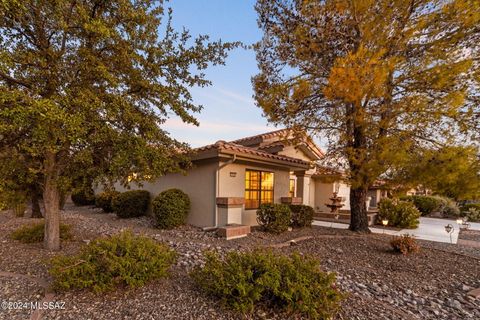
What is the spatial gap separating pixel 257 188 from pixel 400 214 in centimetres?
714

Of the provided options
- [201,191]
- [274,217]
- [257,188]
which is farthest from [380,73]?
[201,191]

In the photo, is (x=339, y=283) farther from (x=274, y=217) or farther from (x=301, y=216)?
(x=301, y=216)

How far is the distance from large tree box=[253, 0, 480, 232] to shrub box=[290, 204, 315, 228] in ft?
8.85

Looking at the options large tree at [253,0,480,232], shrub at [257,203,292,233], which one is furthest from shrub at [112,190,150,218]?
large tree at [253,0,480,232]

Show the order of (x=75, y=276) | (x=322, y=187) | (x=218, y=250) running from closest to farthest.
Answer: (x=75, y=276) < (x=218, y=250) < (x=322, y=187)

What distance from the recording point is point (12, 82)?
4223 millimetres

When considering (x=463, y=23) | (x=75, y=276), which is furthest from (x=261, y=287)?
(x=463, y=23)

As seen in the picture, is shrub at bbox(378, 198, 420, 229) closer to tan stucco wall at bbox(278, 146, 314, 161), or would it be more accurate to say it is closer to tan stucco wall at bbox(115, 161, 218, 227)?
tan stucco wall at bbox(278, 146, 314, 161)

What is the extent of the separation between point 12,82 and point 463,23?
9499 millimetres

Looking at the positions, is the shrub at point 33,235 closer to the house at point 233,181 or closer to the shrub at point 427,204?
the house at point 233,181

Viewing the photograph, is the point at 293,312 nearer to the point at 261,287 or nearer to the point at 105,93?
the point at 261,287

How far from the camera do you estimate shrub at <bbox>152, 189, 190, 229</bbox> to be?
800cm

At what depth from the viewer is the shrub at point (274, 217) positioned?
310 inches

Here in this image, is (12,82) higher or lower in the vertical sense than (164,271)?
higher
